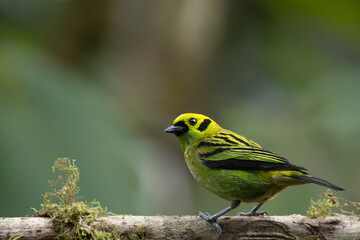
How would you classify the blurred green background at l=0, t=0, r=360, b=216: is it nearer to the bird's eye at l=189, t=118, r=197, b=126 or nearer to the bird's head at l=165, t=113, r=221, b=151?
the bird's head at l=165, t=113, r=221, b=151

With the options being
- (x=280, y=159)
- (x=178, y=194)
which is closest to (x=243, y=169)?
(x=280, y=159)

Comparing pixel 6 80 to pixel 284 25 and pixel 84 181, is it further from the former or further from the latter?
pixel 284 25

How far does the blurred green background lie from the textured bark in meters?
1.61

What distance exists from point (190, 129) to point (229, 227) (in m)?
1.21

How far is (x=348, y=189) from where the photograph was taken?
636cm

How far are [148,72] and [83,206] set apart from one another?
4.34 metres

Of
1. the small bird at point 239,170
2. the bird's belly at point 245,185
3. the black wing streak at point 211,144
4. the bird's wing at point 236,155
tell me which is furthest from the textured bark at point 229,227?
the black wing streak at point 211,144

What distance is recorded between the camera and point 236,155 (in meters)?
4.31

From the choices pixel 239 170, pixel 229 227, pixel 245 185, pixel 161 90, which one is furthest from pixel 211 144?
pixel 161 90

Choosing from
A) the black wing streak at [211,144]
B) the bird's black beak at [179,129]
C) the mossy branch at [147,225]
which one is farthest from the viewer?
the bird's black beak at [179,129]

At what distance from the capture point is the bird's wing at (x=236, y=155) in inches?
161

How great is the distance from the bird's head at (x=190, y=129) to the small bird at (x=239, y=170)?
0.03 m

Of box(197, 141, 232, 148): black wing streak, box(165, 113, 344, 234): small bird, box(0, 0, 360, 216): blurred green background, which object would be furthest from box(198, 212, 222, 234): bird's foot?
box(0, 0, 360, 216): blurred green background

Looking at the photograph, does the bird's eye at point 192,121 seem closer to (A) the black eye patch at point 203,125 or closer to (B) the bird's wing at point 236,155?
(A) the black eye patch at point 203,125
